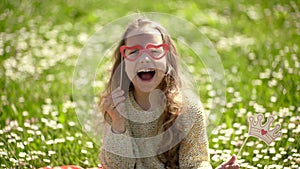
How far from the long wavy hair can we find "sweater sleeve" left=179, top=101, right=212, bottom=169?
0.04m

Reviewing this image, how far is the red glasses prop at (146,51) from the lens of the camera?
2.02m

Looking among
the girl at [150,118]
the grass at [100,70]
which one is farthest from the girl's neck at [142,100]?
the grass at [100,70]

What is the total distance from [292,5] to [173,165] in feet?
8.18

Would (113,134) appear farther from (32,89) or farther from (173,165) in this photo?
(32,89)

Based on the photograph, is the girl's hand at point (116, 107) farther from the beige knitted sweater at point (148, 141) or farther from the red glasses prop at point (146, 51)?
the red glasses prop at point (146, 51)

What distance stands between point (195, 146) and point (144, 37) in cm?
44

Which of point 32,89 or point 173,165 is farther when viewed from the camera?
point 32,89

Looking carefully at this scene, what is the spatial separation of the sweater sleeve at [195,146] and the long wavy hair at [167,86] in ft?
0.13

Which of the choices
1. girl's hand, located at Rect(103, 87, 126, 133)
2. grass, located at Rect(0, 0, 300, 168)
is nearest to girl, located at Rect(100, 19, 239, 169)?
girl's hand, located at Rect(103, 87, 126, 133)

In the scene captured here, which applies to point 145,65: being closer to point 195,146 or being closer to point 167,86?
point 167,86

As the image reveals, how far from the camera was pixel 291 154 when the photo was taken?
242 centimetres

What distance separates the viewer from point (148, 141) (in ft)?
7.09

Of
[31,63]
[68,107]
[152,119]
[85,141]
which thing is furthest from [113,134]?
[31,63]

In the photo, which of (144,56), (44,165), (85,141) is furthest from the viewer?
(85,141)
